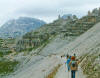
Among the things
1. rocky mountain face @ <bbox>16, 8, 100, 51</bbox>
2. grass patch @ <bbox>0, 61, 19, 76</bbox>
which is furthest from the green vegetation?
rocky mountain face @ <bbox>16, 8, 100, 51</bbox>

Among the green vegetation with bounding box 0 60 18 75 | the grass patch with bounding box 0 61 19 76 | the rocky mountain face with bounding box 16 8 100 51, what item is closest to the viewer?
the grass patch with bounding box 0 61 19 76

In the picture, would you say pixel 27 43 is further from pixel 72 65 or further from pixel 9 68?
pixel 72 65

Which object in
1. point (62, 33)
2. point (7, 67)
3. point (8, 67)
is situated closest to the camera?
point (8, 67)

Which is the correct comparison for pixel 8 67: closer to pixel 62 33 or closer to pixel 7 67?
pixel 7 67

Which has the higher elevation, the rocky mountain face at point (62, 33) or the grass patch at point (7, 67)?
the rocky mountain face at point (62, 33)

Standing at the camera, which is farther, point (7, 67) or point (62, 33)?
point (62, 33)

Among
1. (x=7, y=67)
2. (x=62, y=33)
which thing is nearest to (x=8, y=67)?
(x=7, y=67)

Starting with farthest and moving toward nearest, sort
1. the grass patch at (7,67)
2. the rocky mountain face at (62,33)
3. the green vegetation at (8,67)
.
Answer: the rocky mountain face at (62,33), the green vegetation at (8,67), the grass patch at (7,67)

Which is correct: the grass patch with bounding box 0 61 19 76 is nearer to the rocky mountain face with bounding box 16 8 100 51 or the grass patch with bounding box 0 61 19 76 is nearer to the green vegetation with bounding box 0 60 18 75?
the green vegetation with bounding box 0 60 18 75

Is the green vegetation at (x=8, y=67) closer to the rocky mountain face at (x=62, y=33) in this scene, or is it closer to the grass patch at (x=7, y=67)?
the grass patch at (x=7, y=67)

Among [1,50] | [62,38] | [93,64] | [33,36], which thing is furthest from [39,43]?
[93,64]

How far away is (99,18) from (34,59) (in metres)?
44.9

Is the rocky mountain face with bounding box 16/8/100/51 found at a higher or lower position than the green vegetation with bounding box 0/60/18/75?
higher

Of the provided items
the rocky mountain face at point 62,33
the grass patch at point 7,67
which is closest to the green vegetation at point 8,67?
the grass patch at point 7,67
